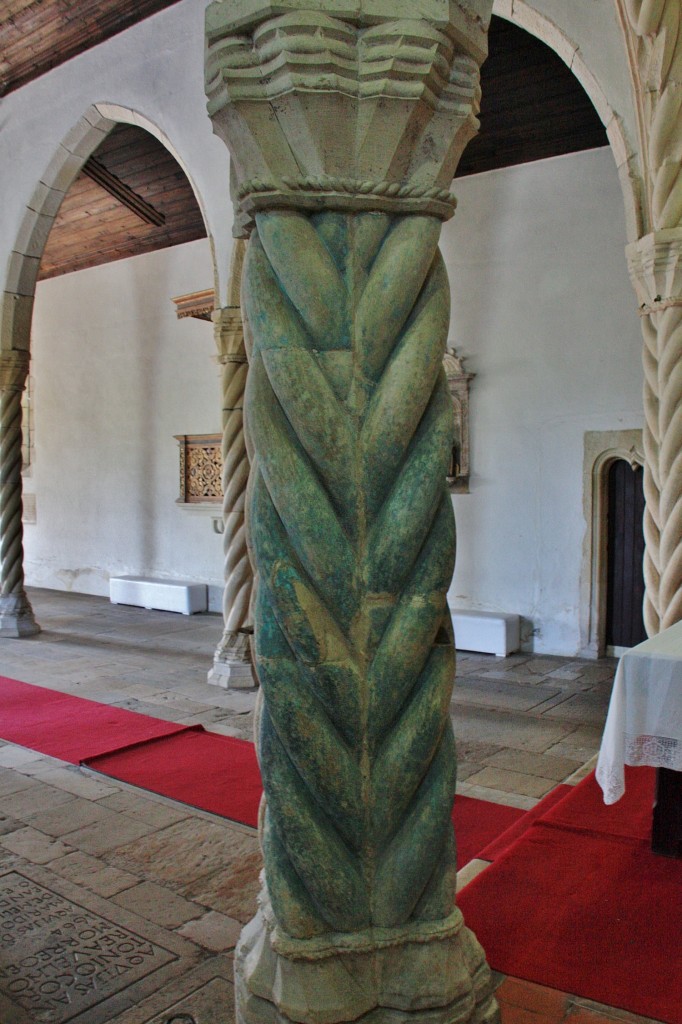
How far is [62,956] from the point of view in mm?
2336

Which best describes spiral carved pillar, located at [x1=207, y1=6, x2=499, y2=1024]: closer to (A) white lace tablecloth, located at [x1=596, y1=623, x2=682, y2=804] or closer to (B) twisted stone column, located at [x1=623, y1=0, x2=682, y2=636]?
(A) white lace tablecloth, located at [x1=596, y1=623, x2=682, y2=804]

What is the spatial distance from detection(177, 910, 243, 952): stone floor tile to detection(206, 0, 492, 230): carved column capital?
205 centimetres

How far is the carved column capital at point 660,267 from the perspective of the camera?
398 centimetres

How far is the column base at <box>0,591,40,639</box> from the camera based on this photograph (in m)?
7.84

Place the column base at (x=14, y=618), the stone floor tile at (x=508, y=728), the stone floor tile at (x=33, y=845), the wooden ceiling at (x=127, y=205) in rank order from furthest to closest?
the wooden ceiling at (x=127, y=205) < the column base at (x=14, y=618) < the stone floor tile at (x=508, y=728) < the stone floor tile at (x=33, y=845)

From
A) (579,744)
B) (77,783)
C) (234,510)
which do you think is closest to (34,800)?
(77,783)

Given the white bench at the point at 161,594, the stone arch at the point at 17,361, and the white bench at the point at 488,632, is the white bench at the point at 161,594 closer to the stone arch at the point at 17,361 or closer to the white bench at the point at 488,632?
the stone arch at the point at 17,361

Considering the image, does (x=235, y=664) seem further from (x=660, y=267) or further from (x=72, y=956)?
(x=660, y=267)

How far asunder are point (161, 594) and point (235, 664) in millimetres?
3769

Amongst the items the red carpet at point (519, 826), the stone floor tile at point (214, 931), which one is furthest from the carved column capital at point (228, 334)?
the stone floor tile at point (214, 931)

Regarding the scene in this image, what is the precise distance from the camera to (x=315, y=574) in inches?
56.2

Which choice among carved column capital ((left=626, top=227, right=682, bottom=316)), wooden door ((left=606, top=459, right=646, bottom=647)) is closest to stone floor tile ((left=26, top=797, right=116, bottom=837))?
carved column capital ((left=626, top=227, right=682, bottom=316))

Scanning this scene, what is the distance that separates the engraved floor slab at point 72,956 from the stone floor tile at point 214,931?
1.9 inches

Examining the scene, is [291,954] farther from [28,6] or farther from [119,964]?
[28,6]
